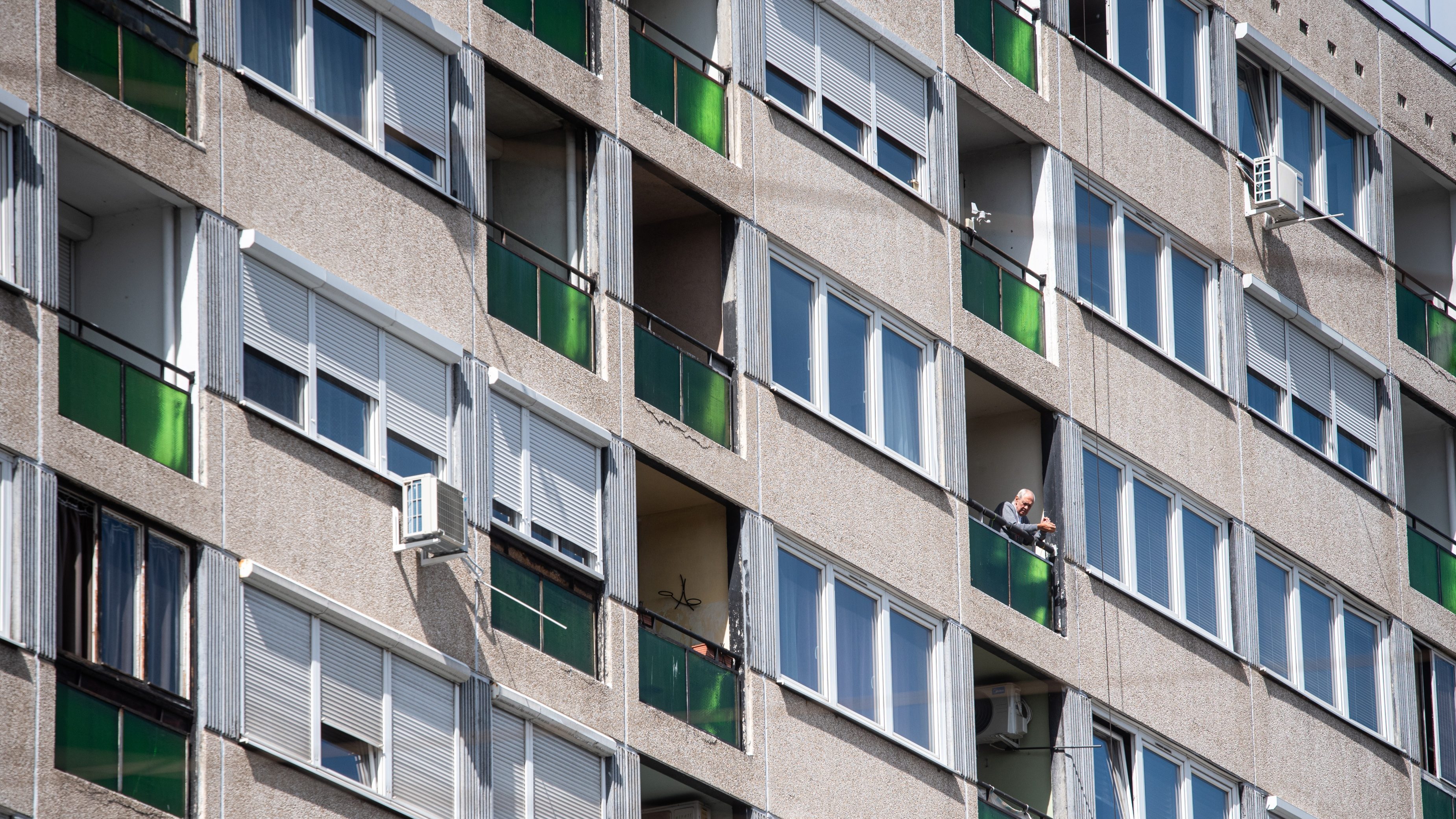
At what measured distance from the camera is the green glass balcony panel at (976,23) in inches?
1369

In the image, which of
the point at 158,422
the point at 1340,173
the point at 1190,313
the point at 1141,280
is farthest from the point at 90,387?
the point at 1340,173

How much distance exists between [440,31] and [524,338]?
2743 mm

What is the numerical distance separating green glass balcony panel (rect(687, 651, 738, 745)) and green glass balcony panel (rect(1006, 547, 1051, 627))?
4.73m

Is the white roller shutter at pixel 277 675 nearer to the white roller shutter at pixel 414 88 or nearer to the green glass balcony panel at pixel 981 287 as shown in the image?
the white roller shutter at pixel 414 88

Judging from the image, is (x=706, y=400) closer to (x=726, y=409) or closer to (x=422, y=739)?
(x=726, y=409)

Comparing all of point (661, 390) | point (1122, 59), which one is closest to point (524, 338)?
point (661, 390)

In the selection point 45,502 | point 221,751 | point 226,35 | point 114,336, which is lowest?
point 221,751

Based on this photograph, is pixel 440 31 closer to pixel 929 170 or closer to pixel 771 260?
pixel 771 260

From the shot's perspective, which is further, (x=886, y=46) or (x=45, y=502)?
(x=886, y=46)

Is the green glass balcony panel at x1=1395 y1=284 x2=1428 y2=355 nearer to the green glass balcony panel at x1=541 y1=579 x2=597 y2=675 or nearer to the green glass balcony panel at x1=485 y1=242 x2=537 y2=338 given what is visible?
the green glass balcony panel at x1=485 y1=242 x2=537 y2=338

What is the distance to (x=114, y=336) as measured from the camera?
24422 mm

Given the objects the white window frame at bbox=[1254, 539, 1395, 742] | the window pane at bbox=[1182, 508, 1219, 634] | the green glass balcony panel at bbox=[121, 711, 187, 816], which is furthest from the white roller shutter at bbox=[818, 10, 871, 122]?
the green glass balcony panel at bbox=[121, 711, 187, 816]

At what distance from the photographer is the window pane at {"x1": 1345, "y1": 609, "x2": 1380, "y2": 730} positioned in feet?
125

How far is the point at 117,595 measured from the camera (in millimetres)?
23688
